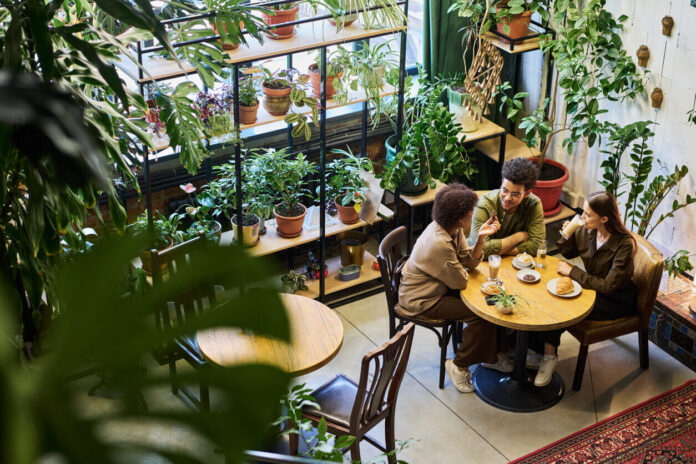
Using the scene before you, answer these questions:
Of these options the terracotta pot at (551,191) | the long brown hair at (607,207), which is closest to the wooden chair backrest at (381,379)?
the long brown hair at (607,207)

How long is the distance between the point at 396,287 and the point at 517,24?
1826mm

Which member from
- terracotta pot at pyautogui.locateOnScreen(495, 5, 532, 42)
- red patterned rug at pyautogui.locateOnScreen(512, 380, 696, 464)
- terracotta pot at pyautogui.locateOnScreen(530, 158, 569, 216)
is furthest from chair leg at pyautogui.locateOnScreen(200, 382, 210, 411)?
terracotta pot at pyautogui.locateOnScreen(530, 158, 569, 216)

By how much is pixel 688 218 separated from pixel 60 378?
192 inches

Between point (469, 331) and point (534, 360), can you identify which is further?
point (534, 360)

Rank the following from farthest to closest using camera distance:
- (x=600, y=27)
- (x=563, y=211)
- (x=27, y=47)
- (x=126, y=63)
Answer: (x=563, y=211)
(x=600, y=27)
(x=126, y=63)
(x=27, y=47)

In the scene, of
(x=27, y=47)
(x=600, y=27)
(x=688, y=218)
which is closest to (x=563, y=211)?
(x=688, y=218)

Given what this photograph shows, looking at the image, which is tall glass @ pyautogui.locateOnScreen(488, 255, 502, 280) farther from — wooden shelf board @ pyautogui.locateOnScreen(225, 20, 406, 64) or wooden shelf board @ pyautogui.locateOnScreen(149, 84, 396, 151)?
wooden shelf board @ pyautogui.locateOnScreen(225, 20, 406, 64)

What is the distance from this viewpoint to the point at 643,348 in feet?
13.9

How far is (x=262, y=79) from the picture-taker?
13.4 ft

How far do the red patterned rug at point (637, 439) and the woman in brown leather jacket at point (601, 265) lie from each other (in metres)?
0.39

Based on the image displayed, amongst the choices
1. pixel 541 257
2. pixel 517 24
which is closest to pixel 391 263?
pixel 541 257

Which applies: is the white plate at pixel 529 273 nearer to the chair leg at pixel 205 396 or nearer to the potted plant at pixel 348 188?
the potted plant at pixel 348 188

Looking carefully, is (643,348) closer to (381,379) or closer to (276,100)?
(381,379)

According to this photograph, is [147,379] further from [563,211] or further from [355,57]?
[563,211]
